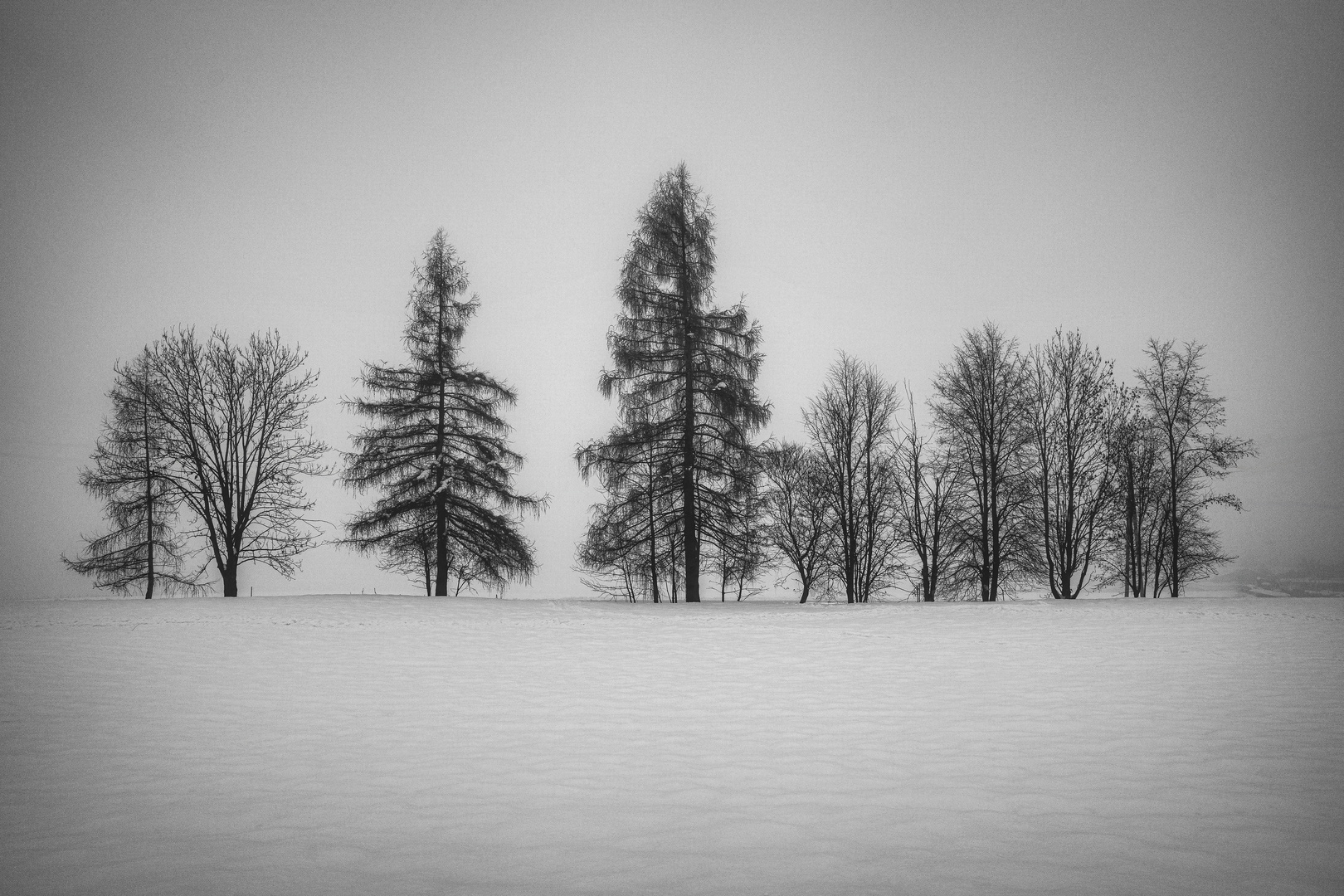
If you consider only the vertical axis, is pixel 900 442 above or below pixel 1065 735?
above

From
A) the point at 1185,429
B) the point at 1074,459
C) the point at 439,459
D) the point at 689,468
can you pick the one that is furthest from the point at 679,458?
the point at 1185,429

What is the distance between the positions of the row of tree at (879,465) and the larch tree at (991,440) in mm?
79

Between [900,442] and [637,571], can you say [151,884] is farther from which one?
[900,442]

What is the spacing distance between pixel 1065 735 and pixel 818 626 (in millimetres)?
10460

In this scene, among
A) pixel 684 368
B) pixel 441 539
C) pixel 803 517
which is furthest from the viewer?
pixel 803 517

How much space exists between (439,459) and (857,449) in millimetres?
15960

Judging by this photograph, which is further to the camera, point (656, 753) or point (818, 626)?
point (818, 626)

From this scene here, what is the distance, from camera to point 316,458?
2562 cm

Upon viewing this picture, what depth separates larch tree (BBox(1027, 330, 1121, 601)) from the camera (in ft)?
81.4

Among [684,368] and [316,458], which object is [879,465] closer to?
[684,368]

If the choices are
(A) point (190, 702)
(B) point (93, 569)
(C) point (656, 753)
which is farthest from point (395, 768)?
(B) point (93, 569)

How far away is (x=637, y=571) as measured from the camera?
939 inches

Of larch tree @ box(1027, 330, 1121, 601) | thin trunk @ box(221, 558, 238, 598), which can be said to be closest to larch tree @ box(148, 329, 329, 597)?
thin trunk @ box(221, 558, 238, 598)

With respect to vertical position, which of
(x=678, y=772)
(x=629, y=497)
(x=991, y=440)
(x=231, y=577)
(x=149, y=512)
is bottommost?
(x=231, y=577)
